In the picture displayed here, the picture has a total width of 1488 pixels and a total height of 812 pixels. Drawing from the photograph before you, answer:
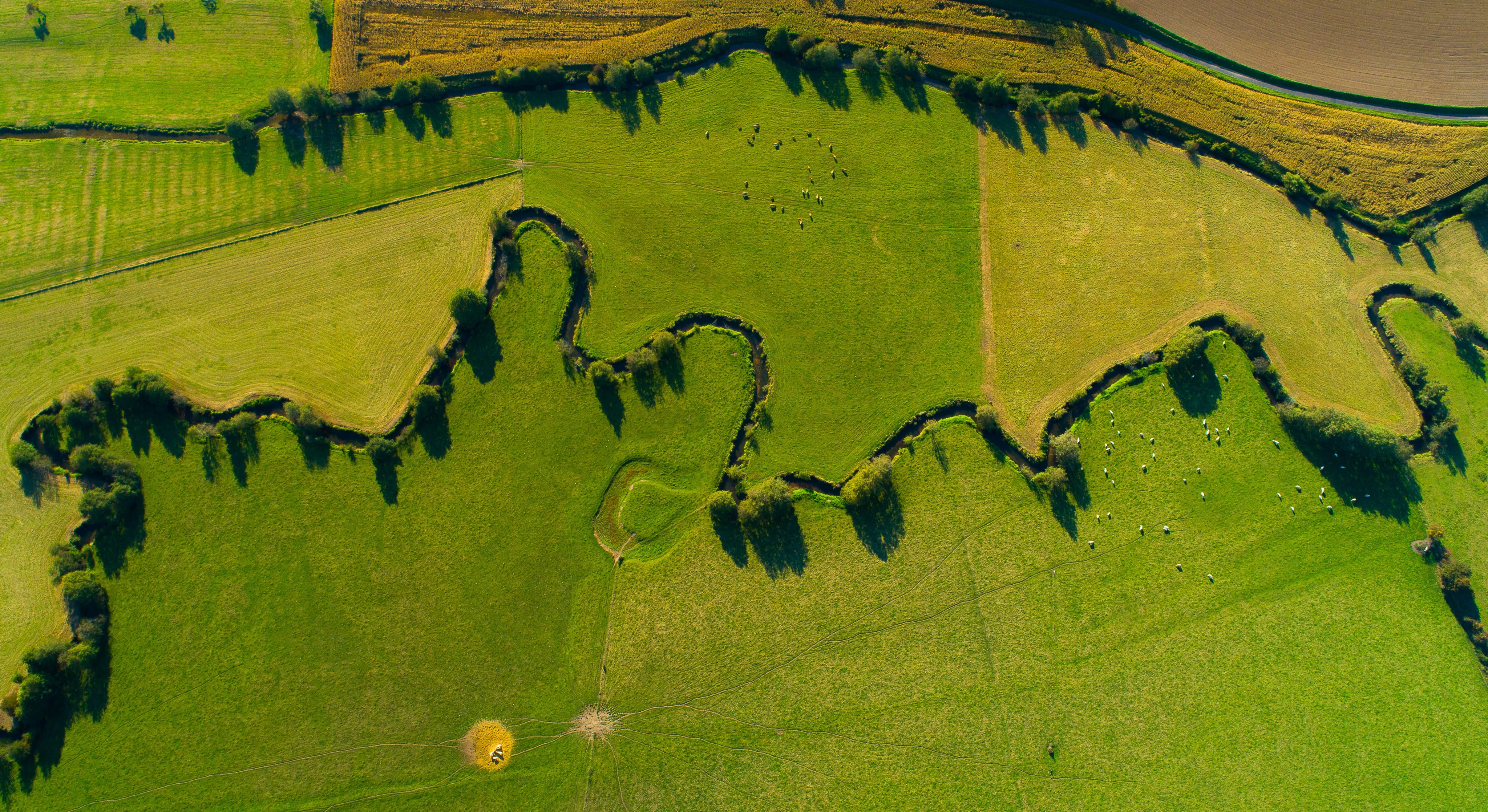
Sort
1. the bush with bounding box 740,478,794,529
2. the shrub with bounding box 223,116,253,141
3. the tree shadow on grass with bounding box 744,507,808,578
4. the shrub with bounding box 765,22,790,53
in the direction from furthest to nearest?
the shrub with bounding box 765,22,790,53
the shrub with bounding box 223,116,253,141
the tree shadow on grass with bounding box 744,507,808,578
the bush with bounding box 740,478,794,529

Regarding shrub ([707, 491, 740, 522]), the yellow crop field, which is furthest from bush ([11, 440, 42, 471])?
shrub ([707, 491, 740, 522])

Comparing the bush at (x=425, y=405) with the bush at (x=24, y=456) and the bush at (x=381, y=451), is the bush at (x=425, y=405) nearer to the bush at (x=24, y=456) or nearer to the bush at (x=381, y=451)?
the bush at (x=381, y=451)

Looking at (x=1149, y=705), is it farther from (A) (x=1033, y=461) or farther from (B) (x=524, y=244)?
(B) (x=524, y=244)

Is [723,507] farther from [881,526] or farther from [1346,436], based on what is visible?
[1346,436]

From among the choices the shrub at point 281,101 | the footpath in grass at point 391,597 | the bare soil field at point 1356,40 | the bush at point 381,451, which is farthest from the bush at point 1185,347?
the shrub at point 281,101

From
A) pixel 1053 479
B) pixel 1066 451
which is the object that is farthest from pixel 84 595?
pixel 1066 451

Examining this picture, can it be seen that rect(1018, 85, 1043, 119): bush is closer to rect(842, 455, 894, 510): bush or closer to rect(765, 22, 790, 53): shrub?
rect(765, 22, 790, 53): shrub

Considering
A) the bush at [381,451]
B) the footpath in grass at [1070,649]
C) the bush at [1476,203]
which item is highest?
the bush at [1476,203]
